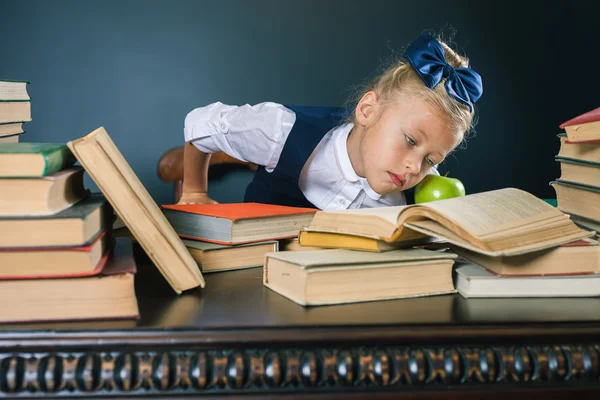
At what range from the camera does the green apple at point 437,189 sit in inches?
63.8

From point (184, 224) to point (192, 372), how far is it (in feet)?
1.20

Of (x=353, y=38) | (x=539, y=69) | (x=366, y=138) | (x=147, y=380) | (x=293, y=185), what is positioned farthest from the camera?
(x=539, y=69)

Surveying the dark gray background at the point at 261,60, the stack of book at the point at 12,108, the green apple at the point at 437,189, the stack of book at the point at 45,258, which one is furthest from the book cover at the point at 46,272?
the dark gray background at the point at 261,60

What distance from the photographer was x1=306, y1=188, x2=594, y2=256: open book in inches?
26.8

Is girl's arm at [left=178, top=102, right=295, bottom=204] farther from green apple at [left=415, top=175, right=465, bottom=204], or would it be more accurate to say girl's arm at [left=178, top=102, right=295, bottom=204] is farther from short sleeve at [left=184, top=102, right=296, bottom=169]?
green apple at [left=415, top=175, right=465, bottom=204]

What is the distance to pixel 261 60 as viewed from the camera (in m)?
2.55

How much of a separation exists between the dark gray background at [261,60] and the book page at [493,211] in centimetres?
184

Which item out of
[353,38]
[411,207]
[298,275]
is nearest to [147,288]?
[298,275]

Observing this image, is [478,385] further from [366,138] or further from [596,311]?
[366,138]

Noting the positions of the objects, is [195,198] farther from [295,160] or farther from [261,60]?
[261,60]

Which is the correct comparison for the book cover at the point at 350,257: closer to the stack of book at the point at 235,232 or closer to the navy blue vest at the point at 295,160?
the stack of book at the point at 235,232

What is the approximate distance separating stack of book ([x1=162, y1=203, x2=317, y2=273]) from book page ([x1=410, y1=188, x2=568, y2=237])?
0.22 meters

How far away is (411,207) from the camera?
2.38 feet

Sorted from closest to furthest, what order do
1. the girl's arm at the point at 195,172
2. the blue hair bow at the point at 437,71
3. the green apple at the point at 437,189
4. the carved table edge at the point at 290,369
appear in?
the carved table edge at the point at 290,369 < the blue hair bow at the point at 437,71 < the green apple at the point at 437,189 < the girl's arm at the point at 195,172
